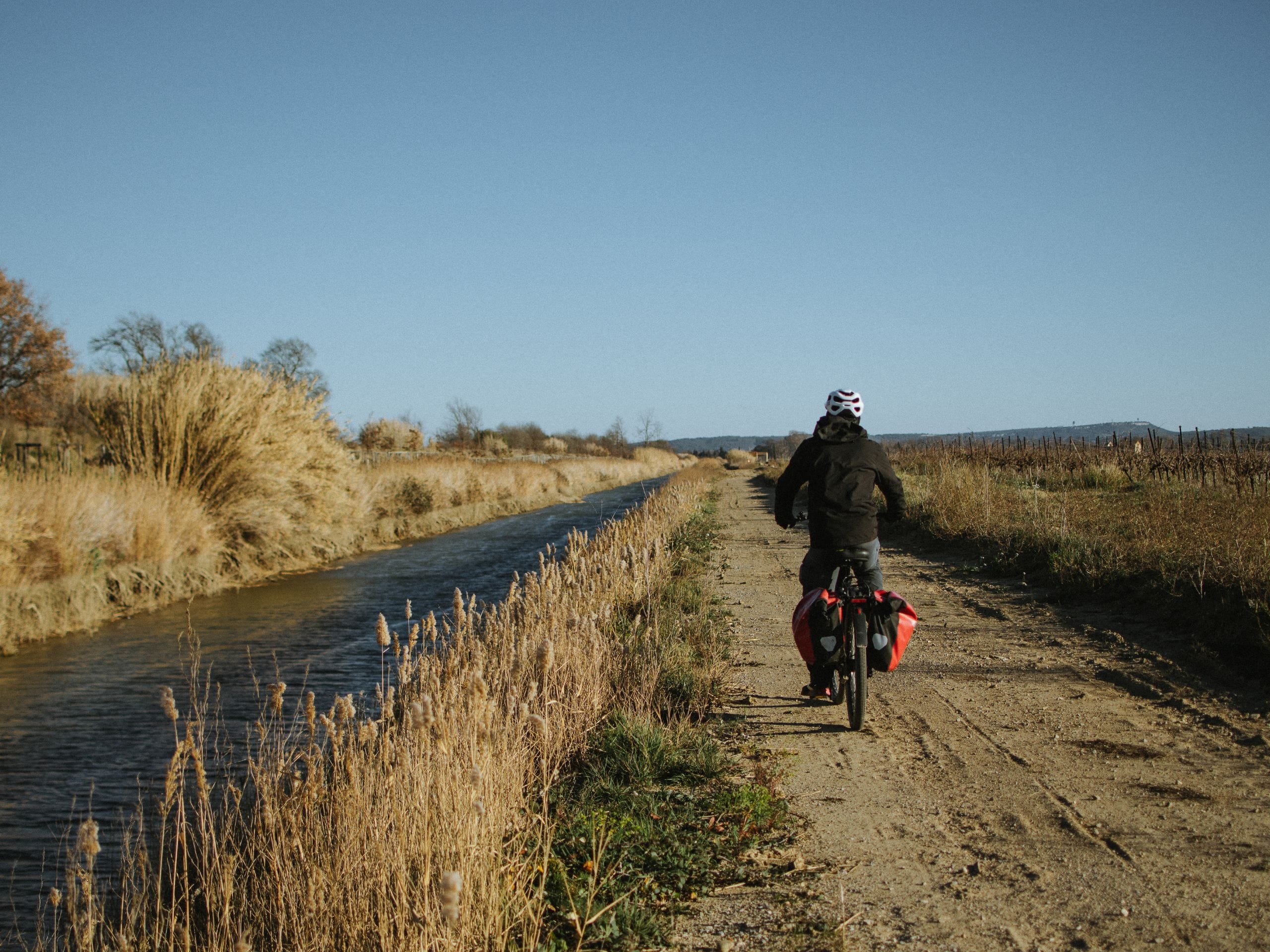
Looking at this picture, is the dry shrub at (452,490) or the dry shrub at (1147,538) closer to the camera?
the dry shrub at (1147,538)

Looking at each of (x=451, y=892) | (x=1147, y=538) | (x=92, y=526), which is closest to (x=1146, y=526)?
(x=1147, y=538)

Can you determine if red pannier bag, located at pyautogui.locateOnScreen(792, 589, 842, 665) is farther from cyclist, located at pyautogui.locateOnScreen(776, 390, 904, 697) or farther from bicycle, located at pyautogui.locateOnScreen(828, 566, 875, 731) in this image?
cyclist, located at pyautogui.locateOnScreen(776, 390, 904, 697)

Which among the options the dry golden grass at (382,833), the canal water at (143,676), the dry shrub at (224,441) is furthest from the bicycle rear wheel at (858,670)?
the dry shrub at (224,441)

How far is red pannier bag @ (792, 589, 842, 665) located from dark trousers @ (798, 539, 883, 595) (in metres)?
0.20

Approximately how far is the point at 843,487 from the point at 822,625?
968mm

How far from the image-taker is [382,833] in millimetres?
3412

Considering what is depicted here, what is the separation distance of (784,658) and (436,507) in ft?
77.1

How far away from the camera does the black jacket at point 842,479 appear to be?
20.1ft

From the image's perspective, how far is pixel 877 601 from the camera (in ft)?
19.8

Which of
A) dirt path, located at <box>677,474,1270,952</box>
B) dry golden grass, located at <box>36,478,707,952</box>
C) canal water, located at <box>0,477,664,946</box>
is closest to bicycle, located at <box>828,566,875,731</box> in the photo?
dirt path, located at <box>677,474,1270,952</box>

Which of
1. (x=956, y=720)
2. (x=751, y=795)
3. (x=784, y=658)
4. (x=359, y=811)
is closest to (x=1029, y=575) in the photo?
(x=784, y=658)

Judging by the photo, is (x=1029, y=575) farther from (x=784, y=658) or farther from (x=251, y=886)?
(x=251, y=886)

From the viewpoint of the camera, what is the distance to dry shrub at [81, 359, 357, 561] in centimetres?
1700

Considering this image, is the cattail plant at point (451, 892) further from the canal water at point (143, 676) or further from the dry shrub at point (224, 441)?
the dry shrub at point (224, 441)
